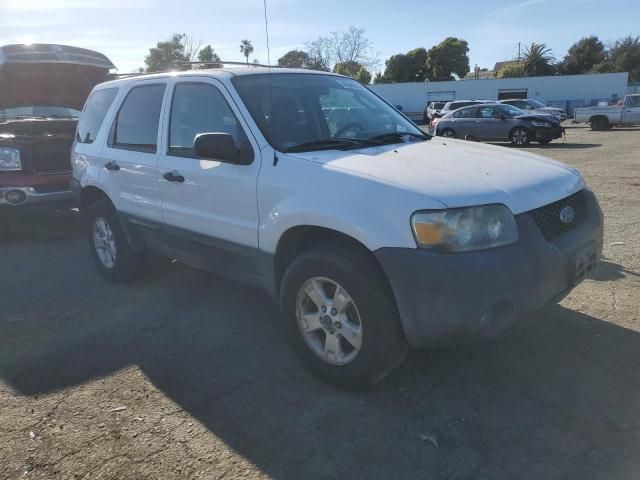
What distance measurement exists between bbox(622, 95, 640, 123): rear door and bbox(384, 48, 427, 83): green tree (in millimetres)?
41248

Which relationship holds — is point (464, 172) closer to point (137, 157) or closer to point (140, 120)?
point (137, 157)

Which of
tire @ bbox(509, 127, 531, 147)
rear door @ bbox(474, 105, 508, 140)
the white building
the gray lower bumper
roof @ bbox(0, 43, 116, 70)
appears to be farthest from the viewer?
the white building

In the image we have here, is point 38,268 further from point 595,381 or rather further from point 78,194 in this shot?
point 595,381

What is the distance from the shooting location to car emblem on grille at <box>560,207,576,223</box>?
3135 millimetres

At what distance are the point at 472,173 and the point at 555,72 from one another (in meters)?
71.4

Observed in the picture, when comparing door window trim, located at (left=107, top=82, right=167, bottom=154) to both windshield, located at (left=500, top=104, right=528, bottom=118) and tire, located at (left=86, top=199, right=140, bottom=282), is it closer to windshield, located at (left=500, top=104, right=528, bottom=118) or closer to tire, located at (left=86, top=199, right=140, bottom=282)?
tire, located at (left=86, top=199, right=140, bottom=282)

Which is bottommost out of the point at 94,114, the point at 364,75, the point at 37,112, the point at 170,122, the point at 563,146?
the point at 563,146

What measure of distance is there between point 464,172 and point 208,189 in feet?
5.76

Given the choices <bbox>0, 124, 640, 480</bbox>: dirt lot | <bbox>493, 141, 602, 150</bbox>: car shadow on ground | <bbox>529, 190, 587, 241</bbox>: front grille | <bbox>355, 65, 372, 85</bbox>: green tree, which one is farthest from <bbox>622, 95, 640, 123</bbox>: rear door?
<bbox>355, 65, 372, 85</bbox>: green tree

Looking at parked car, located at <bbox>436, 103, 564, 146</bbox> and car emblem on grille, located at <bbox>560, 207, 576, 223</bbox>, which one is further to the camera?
parked car, located at <bbox>436, 103, 564, 146</bbox>

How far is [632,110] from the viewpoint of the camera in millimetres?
25234

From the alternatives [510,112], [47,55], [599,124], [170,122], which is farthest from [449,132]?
[170,122]

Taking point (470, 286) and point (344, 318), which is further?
point (344, 318)

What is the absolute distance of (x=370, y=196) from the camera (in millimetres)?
2801
